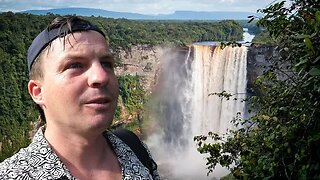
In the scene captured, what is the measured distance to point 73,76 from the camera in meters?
1.13

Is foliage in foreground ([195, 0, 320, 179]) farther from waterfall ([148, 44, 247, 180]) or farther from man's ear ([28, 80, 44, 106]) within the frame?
waterfall ([148, 44, 247, 180])

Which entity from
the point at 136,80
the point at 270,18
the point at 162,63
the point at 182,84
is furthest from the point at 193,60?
the point at 270,18

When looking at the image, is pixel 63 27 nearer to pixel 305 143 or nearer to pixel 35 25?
pixel 305 143

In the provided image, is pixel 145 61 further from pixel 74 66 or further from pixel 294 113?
pixel 74 66

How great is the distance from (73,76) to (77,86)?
0.03 metres

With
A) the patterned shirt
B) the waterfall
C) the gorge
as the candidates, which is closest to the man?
the patterned shirt

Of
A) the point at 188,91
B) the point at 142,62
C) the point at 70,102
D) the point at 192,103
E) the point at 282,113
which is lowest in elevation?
the point at 192,103

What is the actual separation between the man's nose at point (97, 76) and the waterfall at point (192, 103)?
64.9 ft

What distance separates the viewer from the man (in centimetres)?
111

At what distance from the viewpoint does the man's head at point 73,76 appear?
3.66 feet

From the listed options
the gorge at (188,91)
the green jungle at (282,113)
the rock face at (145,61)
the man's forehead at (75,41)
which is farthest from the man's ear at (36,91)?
the rock face at (145,61)

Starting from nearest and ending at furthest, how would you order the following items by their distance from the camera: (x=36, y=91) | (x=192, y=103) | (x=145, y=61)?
(x=36, y=91) < (x=192, y=103) < (x=145, y=61)

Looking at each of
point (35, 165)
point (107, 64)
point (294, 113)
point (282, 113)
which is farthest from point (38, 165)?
point (282, 113)

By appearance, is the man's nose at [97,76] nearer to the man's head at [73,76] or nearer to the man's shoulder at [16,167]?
the man's head at [73,76]
